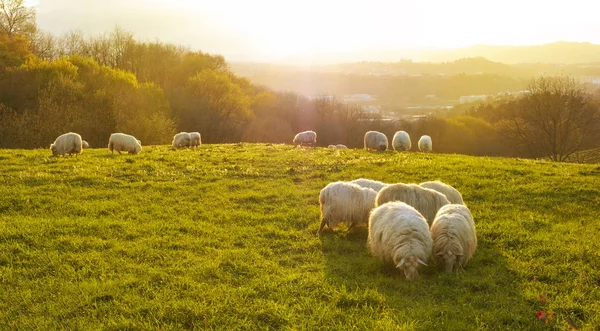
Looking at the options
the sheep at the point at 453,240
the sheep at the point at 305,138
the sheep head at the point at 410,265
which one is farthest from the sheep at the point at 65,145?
the sheep at the point at 453,240

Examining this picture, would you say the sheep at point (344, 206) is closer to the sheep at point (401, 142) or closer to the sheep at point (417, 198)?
the sheep at point (417, 198)

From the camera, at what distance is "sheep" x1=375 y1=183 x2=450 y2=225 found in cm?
967

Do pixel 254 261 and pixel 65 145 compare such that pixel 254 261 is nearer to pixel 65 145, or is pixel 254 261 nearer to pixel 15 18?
pixel 65 145

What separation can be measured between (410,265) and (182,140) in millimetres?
25888

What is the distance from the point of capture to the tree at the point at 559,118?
37.0 metres

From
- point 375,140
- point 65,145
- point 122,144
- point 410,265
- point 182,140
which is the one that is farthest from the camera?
point 182,140

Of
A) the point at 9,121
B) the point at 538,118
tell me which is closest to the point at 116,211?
the point at 9,121

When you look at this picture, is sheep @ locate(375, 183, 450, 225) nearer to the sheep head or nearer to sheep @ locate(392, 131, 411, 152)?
the sheep head

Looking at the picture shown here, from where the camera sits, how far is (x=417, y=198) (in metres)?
9.75

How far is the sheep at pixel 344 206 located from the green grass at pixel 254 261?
37 centimetres

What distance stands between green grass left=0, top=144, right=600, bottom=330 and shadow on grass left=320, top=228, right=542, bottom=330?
29mm

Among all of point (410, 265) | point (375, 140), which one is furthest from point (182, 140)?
point (410, 265)

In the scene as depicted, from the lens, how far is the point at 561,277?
726 centimetres

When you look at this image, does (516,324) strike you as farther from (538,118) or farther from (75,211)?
(538,118)
